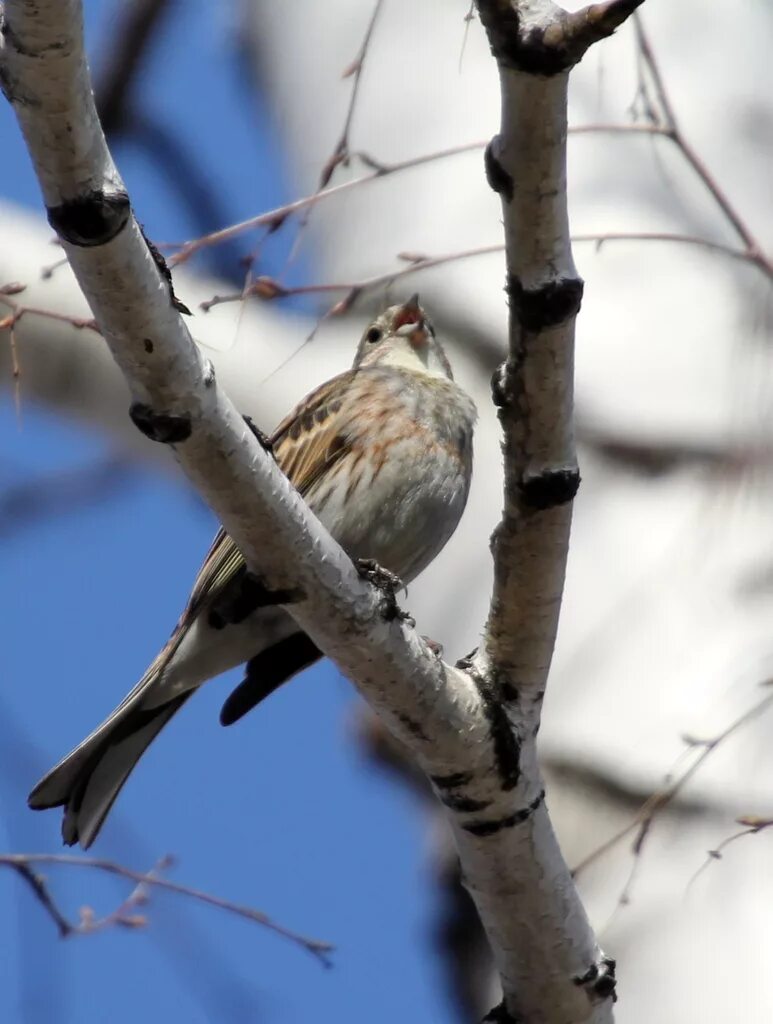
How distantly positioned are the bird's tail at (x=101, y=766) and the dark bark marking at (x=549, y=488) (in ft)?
4.34

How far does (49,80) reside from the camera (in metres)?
1.56

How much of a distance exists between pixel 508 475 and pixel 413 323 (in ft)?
6.09

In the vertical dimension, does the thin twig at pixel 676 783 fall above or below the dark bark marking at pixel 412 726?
above

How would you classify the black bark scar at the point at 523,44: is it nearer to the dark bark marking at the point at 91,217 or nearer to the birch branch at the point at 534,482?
the birch branch at the point at 534,482

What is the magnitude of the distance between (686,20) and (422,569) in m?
1.52

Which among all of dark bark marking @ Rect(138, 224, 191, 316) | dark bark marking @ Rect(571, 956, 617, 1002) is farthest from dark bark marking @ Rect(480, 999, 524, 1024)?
dark bark marking @ Rect(138, 224, 191, 316)

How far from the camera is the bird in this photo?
3.15 m

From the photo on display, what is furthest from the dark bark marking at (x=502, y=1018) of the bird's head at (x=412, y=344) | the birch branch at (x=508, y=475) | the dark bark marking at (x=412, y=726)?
the bird's head at (x=412, y=344)

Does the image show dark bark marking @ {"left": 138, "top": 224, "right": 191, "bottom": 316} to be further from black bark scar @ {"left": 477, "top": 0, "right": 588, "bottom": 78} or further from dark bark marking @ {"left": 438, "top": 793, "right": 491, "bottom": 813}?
dark bark marking @ {"left": 438, "top": 793, "right": 491, "bottom": 813}

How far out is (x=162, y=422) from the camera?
1.90 metres

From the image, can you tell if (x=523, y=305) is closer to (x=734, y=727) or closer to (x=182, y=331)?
(x=182, y=331)

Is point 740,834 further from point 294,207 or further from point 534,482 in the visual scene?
point 294,207

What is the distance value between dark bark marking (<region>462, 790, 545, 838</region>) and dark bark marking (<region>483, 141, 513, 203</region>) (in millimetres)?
991

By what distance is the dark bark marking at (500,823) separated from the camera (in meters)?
2.39
